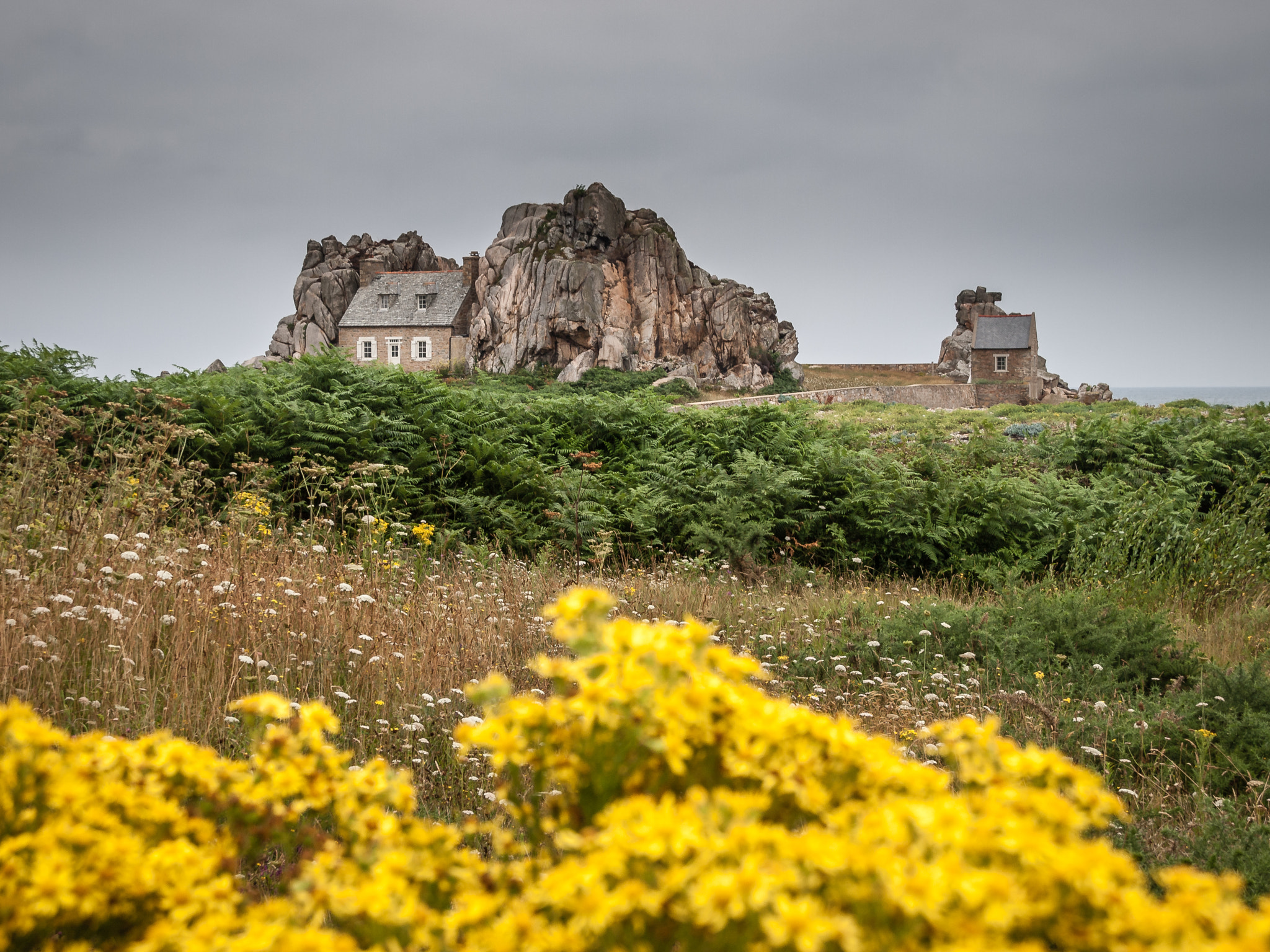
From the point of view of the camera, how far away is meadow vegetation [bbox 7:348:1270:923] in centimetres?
383

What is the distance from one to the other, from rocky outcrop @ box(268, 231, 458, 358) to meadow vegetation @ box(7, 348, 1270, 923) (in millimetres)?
44111

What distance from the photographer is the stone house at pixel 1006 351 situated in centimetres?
5138

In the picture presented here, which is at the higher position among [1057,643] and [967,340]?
[967,340]

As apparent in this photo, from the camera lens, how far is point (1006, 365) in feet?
170

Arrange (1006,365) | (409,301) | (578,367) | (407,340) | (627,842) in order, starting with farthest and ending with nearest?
(1006,365)
(409,301)
(407,340)
(578,367)
(627,842)

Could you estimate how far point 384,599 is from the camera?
5.35m

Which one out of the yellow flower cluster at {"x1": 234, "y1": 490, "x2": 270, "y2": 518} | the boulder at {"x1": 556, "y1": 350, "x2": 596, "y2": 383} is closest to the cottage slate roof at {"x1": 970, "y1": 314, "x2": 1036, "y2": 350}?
the boulder at {"x1": 556, "y1": 350, "x2": 596, "y2": 383}

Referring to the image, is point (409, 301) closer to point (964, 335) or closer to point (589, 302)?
point (589, 302)

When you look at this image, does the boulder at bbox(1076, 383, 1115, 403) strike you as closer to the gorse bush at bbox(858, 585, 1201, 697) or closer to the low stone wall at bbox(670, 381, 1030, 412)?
the low stone wall at bbox(670, 381, 1030, 412)

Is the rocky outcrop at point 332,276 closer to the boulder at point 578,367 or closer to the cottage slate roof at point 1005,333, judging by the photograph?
the boulder at point 578,367

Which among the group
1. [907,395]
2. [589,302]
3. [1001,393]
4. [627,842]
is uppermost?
[589,302]

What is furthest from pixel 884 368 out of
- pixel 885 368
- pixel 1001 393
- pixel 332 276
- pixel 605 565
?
pixel 605 565

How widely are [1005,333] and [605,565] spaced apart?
50.8 m

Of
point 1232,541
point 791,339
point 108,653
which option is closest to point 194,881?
point 108,653
